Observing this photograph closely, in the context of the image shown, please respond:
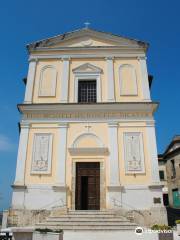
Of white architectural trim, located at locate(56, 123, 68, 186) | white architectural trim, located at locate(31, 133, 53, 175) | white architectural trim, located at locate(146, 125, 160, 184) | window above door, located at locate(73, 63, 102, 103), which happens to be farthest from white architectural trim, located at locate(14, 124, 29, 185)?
white architectural trim, located at locate(146, 125, 160, 184)

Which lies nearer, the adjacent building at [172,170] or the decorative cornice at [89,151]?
the decorative cornice at [89,151]

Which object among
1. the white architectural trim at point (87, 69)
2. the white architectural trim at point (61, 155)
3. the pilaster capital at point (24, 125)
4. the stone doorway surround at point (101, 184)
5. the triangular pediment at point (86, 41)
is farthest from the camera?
the triangular pediment at point (86, 41)

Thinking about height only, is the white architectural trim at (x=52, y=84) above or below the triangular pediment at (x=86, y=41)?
below

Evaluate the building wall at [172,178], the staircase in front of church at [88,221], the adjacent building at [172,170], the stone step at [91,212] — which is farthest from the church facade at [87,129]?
the building wall at [172,178]

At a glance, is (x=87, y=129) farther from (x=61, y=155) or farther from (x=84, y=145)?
(x=61, y=155)

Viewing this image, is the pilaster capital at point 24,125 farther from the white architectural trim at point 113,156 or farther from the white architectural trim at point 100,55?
the white architectural trim at point 100,55

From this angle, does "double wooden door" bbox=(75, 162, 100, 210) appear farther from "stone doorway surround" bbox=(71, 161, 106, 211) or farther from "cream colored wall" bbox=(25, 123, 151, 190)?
"cream colored wall" bbox=(25, 123, 151, 190)

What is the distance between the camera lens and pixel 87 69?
17953mm

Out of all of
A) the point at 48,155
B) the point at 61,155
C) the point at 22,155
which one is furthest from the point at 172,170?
the point at 22,155

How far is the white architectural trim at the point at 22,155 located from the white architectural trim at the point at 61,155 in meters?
1.93

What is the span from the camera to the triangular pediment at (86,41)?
1853 centimetres

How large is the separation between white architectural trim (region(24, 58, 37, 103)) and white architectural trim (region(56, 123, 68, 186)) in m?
2.90

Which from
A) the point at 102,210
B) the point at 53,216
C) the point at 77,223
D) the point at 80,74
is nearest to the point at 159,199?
the point at 102,210

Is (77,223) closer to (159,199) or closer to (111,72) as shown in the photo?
(159,199)
